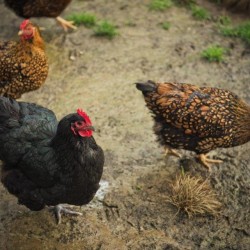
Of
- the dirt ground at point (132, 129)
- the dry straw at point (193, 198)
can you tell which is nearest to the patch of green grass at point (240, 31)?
the dirt ground at point (132, 129)

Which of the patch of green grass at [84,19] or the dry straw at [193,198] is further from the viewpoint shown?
the patch of green grass at [84,19]

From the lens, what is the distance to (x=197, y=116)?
4.61 metres

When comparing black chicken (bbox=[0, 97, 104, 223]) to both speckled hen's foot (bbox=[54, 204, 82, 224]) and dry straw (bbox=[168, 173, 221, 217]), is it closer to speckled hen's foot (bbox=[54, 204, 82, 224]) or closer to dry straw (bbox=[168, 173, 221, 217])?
speckled hen's foot (bbox=[54, 204, 82, 224])

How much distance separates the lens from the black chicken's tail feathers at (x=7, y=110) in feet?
13.6

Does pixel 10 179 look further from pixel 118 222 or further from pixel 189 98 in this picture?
pixel 189 98

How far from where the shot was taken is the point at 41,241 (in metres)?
4.38

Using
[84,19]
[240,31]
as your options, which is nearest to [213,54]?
[240,31]

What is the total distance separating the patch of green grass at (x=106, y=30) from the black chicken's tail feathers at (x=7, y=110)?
3.31 meters

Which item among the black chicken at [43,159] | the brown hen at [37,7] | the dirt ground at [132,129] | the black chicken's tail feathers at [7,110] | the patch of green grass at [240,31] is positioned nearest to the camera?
the black chicken at [43,159]

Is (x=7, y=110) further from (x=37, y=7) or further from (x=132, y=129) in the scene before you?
(x=37, y=7)

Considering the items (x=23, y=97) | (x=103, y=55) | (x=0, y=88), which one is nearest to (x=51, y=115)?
(x=0, y=88)

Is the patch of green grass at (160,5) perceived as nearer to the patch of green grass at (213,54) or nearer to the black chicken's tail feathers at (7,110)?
the patch of green grass at (213,54)

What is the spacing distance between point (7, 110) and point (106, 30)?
11.2 feet

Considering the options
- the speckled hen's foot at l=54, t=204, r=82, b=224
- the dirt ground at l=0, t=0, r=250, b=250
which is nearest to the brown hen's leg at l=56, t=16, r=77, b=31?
the dirt ground at l=0, t=0, r=250, b=250
